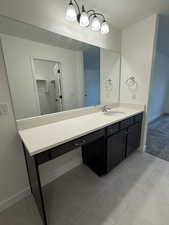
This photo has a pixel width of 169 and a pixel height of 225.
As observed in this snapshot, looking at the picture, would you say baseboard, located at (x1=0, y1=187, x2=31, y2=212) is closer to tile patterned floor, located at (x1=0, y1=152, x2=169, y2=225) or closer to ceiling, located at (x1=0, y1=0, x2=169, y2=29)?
tile patterned floor, located at (x1=0, y1=152, x2=169, y2=225)

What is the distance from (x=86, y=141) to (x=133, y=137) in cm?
119

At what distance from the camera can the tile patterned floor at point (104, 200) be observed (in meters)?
1.21

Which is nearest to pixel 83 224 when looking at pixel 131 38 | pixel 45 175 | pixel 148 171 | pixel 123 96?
pixel 45 175

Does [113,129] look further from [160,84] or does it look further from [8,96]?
[160,84]

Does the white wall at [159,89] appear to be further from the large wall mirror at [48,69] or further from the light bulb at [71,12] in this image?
the light bulb at [71,12]

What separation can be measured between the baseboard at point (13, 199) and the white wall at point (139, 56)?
2.18m

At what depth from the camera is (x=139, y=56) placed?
2084 millimetres

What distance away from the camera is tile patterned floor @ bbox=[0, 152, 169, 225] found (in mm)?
1210

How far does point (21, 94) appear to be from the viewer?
133 cm

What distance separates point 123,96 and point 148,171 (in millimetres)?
1478

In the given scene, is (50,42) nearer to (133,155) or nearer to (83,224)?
(83,224)

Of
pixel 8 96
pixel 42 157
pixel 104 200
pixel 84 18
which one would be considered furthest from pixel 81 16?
pixel 104 200

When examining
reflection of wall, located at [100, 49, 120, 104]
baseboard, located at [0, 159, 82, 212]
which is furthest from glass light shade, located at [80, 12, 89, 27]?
baseboard, located at [0, 159, 82, 212]

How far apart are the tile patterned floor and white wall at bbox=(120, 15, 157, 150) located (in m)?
0.82
